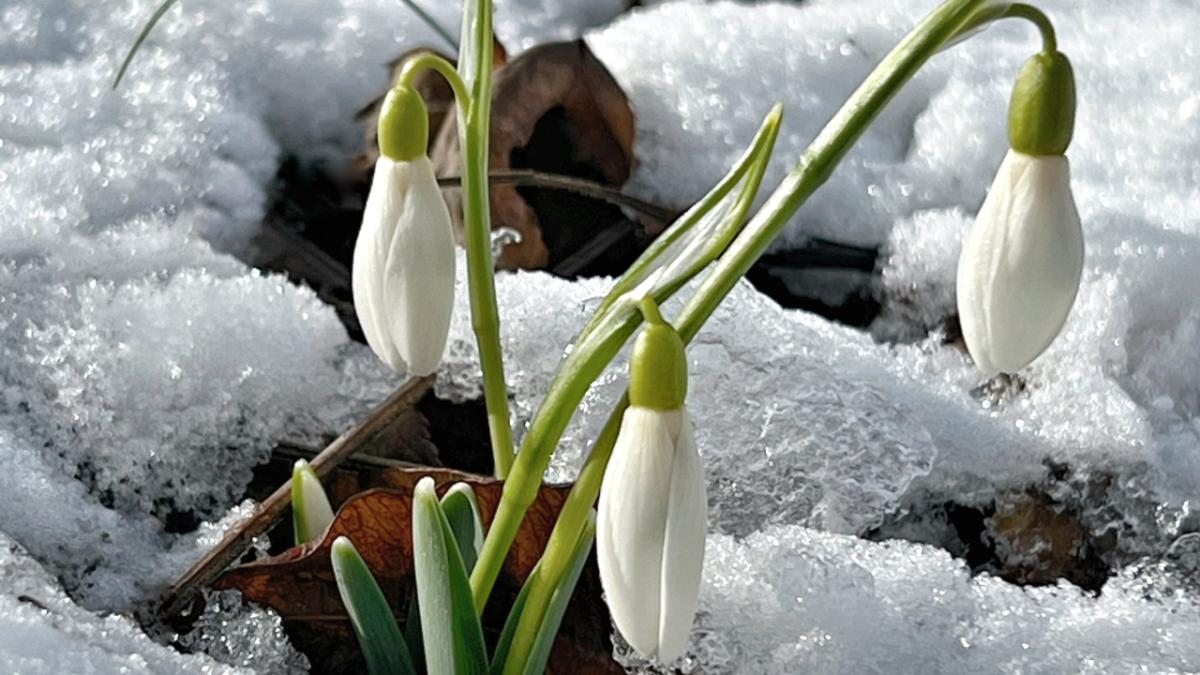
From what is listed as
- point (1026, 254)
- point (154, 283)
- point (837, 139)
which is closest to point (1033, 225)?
point (1026, 254)

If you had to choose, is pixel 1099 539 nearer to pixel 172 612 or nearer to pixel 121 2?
pixel 172 612

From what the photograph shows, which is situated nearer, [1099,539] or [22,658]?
[22,658]

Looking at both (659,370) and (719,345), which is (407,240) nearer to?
(659,370)

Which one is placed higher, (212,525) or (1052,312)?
(1052,312)

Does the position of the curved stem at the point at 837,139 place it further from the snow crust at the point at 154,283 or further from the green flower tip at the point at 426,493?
Result: the snow crust at the point at 154,283

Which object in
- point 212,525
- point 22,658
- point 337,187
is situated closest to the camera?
point 22,658

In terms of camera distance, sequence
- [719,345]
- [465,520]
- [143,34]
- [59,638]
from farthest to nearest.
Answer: [143,34] → [719,345] → [465,520] → [59,638]

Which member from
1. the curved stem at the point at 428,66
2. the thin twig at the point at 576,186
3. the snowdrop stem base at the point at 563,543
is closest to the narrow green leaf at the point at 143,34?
the thin twig at the point at 576,186

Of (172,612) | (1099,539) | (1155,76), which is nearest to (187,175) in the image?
(172,612)
